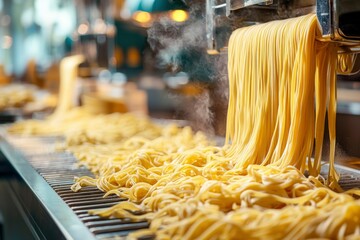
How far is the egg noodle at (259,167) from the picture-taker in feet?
4.65

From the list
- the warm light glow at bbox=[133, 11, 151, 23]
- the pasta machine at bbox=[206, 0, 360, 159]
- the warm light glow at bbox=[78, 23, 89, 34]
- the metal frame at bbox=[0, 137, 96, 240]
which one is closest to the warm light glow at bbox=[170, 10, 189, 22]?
the pasta machine at bbox=[206, 0, 360, 159]

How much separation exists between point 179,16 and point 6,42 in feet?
45.1

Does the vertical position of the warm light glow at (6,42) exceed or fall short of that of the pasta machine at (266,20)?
it falls short

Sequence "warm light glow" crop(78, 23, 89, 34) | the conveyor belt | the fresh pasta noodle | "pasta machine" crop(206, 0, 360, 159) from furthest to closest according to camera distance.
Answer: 1. "warm light glow" crop(78, 23, 89, 34)
2. "pasta machine" crop(206, 0, 360, 159)
3. the conveyor belt
4. the fresh pasta noodle

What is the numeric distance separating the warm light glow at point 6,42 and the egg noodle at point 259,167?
1393cm

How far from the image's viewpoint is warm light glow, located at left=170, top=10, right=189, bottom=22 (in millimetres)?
3221

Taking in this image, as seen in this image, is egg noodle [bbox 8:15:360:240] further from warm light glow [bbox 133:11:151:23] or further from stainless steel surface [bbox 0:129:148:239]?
warm light glow [bbox 133:11:151:23]

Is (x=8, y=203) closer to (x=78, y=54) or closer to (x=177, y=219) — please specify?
(x=177, y=219)

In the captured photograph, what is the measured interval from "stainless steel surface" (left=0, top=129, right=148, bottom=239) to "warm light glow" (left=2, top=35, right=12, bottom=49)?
13.2 metres

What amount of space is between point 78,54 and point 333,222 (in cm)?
578

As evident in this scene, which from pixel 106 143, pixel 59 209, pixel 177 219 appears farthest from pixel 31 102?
pixel 177 219

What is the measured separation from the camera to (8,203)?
3.36 metres

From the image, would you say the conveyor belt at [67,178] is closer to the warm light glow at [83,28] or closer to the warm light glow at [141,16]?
the warm light glow at [141,16]

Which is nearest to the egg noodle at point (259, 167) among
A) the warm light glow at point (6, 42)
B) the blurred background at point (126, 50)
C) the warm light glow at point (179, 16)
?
the blurred background at point (126, 50)
